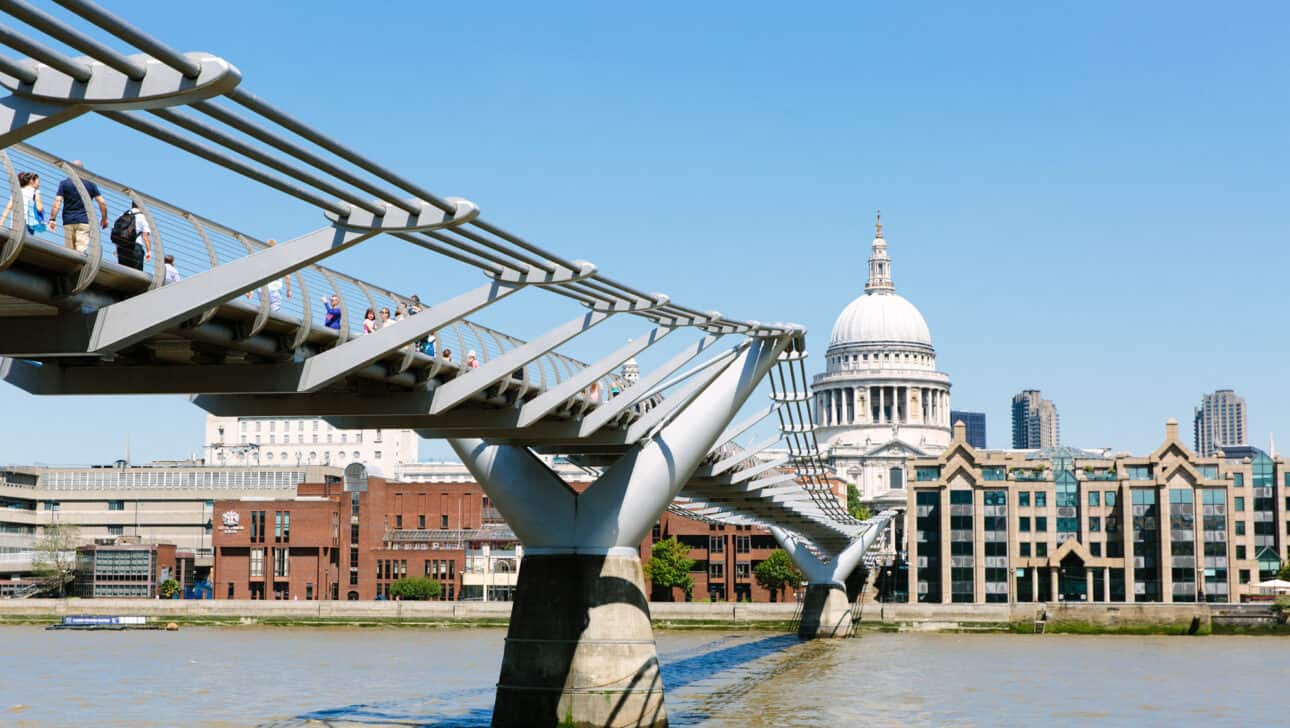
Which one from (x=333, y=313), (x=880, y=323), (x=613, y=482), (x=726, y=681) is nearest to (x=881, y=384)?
(x=880, y=323)

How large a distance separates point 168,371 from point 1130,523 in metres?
86.1

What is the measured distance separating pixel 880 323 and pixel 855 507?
5159 cm

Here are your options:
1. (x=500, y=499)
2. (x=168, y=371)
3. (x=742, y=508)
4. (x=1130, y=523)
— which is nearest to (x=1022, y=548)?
(x=1130, y=523)

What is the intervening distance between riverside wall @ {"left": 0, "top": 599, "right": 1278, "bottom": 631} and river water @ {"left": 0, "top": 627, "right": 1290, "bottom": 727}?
509cm

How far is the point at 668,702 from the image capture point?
4116 cm

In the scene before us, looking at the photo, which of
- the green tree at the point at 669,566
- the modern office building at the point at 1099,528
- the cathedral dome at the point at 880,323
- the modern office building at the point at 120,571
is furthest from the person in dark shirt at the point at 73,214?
the cathedral dome at the point at 880,323

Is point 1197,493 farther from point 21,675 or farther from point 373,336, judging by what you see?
point 373,336

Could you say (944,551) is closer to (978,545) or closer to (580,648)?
(978,545)

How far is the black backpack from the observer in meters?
17.0

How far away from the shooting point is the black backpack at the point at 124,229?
17047 millimetres

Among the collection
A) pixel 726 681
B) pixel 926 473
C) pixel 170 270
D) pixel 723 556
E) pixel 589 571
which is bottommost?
pixel 726 681

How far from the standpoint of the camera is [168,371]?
72.4 ft

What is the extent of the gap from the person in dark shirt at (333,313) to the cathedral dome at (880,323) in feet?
520

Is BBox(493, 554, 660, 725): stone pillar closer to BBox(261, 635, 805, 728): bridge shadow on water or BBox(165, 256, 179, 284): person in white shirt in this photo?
BBox(261, 635, 805, 728): bridge shadow on water
